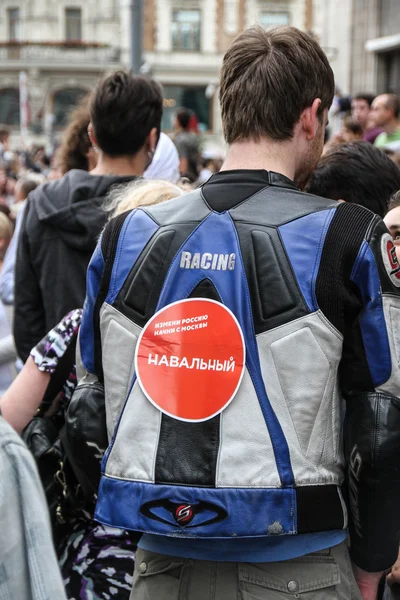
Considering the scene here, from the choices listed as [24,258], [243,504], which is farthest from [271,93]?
[24,258]

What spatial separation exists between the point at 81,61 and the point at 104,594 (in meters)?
51.8

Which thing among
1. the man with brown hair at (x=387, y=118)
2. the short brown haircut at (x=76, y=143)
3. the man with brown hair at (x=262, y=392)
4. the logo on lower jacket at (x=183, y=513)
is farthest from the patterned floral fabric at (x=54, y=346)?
the man with brown hair at (x=387, y=118)

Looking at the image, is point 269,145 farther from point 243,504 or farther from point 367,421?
point 243,504

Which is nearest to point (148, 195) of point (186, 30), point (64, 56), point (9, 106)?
point (186, 30)

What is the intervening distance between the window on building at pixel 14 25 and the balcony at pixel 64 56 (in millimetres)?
2484

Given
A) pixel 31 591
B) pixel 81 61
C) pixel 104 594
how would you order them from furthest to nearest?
pixel 81 61 → pixel 104 594 → pixel 31 591

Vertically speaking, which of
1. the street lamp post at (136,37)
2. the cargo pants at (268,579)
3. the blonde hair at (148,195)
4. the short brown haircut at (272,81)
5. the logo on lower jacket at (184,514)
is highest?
the street lamp post at (136,37)

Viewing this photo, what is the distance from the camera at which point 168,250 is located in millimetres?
2012

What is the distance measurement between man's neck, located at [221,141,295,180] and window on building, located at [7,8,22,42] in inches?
2198

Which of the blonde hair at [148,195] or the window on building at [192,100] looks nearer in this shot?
the blonde hair at [148,195]

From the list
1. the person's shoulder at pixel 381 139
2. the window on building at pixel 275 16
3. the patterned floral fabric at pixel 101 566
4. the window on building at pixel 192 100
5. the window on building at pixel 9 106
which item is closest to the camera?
the patterned floral fabric at pixel 101 566

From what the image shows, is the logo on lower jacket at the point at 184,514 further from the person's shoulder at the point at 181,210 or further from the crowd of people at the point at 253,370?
the person's shoulder at the point at 181,210

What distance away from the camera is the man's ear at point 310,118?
6.76ft

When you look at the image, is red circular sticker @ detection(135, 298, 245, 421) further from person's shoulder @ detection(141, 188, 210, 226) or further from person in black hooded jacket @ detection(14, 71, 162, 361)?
person in black hooded jacket @ detection(14, 71, 162, 361)
